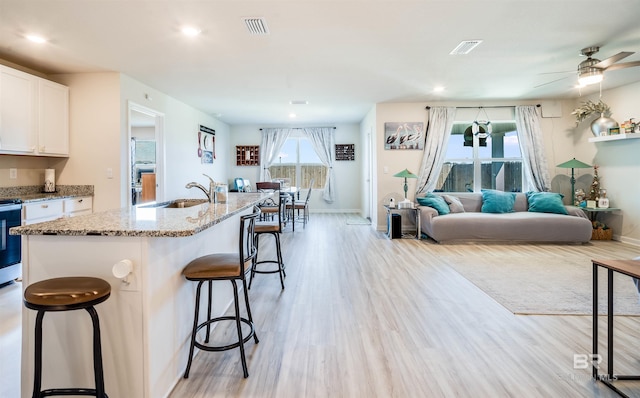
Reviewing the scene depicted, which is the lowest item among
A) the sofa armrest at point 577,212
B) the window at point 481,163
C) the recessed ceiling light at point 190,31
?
the sofa armrest at point 577,212

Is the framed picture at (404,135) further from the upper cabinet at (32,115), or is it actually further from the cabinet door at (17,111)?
the cabinet door at (17,111)

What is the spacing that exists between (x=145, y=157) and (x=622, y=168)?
10570 mm

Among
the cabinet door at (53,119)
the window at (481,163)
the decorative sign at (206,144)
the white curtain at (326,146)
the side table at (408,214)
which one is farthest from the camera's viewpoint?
the white curtain at (326,146)

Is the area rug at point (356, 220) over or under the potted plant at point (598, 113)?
under

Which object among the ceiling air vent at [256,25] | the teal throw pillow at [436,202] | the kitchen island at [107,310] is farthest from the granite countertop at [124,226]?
the teal throw pillow at [436,202]

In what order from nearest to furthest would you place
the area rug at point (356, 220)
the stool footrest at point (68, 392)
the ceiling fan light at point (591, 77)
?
the stool footrest at point (68, 392) → the ceiling fan light at point (591, 77) → the area rug at point (356, 220)

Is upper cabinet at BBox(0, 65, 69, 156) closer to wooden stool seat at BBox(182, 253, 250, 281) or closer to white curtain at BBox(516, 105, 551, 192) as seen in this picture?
wooden stool seat at BBox(182, 253, 250, 281)

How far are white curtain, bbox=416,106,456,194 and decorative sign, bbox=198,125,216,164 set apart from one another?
15.5ft

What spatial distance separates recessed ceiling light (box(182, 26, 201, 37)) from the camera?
10.1 feet

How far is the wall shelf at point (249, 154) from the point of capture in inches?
362

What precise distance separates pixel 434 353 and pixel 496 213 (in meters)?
4.40

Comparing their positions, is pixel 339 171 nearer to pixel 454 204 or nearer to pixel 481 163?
pixel 481 163

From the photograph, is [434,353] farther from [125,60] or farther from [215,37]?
[125,60]

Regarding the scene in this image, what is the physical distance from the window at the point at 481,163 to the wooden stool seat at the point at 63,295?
6.20 meters
